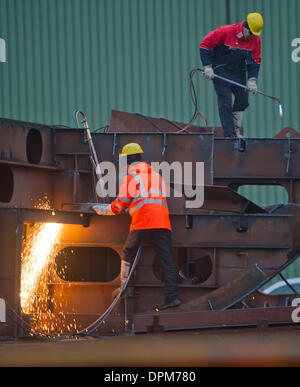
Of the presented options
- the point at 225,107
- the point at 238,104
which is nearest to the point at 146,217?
Result: the point at 225,107

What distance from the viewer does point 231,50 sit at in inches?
310

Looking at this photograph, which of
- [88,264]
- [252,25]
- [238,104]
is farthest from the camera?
[238,104]

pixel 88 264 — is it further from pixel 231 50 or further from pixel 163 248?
pixel 231 50

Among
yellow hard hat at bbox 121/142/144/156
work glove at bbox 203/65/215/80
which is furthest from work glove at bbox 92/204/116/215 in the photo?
work glove at bbox 203/65/215/80

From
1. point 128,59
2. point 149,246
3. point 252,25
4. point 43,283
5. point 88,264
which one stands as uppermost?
point 128,59

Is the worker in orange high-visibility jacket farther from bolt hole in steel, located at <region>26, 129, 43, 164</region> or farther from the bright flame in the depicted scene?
bolt hole in steel, located at <region>26, 129, 43, 164</region>

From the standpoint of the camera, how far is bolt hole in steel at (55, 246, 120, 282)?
7434 millimetres

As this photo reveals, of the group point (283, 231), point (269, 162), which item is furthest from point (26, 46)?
point (283, 231)

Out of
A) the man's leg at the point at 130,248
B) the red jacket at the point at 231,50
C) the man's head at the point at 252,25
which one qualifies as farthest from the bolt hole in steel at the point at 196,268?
the man's head at the point at 252,25

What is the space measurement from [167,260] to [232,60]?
8.96ft

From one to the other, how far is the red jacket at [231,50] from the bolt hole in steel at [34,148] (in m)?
2.14

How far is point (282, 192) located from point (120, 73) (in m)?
3.60

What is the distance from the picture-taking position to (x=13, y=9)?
12359mm
